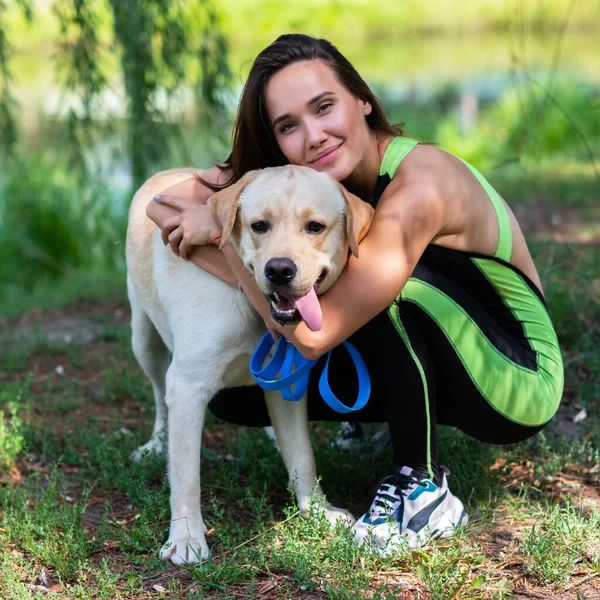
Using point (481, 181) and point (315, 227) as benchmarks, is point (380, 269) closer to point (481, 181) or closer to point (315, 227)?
point (315, 227)

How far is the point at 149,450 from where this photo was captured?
3.28m

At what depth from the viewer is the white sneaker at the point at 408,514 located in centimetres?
259

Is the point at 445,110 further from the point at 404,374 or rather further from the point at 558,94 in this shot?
the point at 404,374

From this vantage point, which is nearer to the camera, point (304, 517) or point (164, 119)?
point (304, 517)

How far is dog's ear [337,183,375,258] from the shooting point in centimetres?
252

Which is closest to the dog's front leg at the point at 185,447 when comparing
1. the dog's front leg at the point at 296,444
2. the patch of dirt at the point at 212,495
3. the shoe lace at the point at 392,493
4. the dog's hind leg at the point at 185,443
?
the dog's hind leg at the point at 185,443

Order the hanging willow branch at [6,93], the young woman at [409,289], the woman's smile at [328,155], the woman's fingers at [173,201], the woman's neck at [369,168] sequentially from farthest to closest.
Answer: the hanging willow branch at [6,93], the woman's fingers at [173,201], the woman's neck at [369,168], the woman's smile at [328,155], the young woman at [409,289]

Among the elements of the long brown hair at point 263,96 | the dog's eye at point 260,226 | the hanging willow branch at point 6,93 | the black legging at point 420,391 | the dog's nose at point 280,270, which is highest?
the hanging willow branch at point 6,93

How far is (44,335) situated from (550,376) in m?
3.04

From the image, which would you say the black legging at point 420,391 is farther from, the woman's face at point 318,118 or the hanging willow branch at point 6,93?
the hanging willow branch at point 6,93

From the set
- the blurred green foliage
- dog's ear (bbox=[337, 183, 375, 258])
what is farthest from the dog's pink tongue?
the blurred green foliage

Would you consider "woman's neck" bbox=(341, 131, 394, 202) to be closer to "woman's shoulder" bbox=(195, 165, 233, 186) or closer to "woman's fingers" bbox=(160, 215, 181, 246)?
"woman's shoulder" bbox=(195, 165, 233, 186)

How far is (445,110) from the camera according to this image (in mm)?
10516

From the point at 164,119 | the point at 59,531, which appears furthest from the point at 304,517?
the point at 164,119
